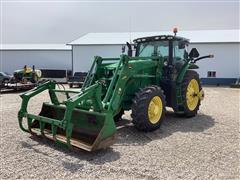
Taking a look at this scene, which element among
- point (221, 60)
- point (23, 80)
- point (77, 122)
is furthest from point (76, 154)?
point (221, 60)

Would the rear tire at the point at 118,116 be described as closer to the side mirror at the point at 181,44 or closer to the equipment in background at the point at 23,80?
the side mirror at the point at 181,44

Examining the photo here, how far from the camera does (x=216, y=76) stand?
984 inches

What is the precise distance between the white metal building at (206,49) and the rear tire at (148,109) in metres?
19.8

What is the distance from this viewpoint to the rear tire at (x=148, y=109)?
5.91 metres

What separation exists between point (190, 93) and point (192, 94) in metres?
0.13

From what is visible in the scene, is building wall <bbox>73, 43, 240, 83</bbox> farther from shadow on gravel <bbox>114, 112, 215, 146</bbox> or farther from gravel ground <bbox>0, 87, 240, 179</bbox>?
gravel ground <bbox>0, 87, 240, 179</bbox>

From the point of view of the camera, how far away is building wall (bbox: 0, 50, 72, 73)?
33688mm

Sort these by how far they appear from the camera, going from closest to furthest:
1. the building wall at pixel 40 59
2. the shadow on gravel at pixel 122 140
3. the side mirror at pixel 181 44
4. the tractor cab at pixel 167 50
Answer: the shadow on gravel at pixel 122 140 → the tractor cab at pixel 167 50 → the side mirror at pixel 181 44 → the building wall at pixel 40 59

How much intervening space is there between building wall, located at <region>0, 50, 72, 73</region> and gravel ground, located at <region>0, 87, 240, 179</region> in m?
27.4

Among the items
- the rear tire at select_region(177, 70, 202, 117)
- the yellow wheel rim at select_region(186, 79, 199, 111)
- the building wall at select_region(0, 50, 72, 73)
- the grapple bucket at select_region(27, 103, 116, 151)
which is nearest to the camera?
the grapple bucket at select_region(27, 103, 116, 151)

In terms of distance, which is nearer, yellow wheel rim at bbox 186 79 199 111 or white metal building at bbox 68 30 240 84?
yellow wheel rim at bbox 186 79 199 111

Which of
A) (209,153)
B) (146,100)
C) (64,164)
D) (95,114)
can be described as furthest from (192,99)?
(64,164)

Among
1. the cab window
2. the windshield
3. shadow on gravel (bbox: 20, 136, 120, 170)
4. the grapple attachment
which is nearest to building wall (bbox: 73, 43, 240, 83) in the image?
the cab window

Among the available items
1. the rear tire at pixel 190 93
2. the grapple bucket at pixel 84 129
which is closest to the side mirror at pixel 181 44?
the rear tire at pixel 190 93
